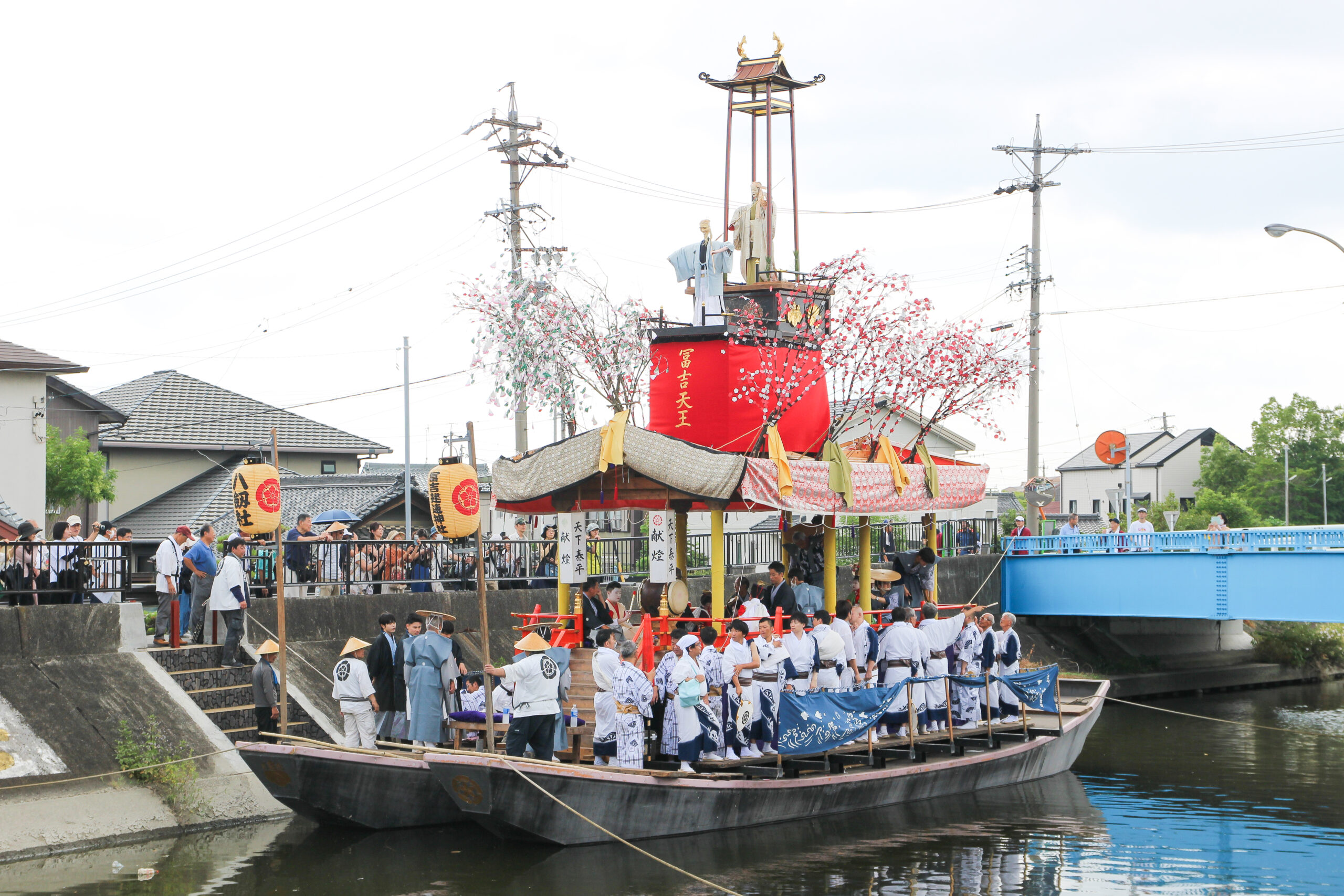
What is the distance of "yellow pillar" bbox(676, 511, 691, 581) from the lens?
1655cm

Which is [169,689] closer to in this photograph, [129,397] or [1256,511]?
[129,397]

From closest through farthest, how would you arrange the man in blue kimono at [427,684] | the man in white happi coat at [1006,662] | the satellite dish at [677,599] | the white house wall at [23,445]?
the man in blue kimono at [427,684] → the satellite dish at [677,599] → the man in white happi coat at [1006,662] → the white house wall at [23,445]

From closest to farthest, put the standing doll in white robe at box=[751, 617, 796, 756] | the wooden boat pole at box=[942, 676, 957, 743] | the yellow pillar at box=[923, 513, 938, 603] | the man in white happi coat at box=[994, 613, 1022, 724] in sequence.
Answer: the standing doll in white robe at box=[751, 617, 796, 756], the wooden boat pole at box=[942, 676, 957, 743], the man in white happi coat at box=[994, 613, 1022, 724], the yellow pillar at box=[923, 513, 938, 603]

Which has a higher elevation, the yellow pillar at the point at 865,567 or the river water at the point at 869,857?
the yellow pillar at the point at 865,567

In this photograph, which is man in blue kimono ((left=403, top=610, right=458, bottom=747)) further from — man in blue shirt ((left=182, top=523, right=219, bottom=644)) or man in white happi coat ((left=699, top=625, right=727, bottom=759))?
man in blue shirt ((left=182, top=523, right=219, bottom=644))

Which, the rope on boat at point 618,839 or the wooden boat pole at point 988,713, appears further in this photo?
the wooden boat pole at point 988,713

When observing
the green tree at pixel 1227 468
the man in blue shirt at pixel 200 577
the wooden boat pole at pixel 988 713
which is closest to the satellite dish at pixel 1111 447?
the wooden boat pole at pixel 988 713

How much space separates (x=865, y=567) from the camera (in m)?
16.8

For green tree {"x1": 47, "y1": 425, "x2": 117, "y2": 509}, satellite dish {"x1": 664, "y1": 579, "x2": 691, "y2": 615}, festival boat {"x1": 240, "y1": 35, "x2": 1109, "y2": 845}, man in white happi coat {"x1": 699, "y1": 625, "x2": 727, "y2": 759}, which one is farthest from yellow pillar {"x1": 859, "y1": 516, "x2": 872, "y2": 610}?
green tree {"x1": 47, "y1": 425, "x2": 117, "y2": 509}

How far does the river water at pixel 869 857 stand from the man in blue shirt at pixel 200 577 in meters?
3.80

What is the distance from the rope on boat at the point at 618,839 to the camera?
478 inches

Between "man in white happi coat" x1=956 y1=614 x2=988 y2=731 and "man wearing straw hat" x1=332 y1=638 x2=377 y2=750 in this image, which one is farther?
"man in white happi coat" x1=956 y1=614 x2=988 y2=731

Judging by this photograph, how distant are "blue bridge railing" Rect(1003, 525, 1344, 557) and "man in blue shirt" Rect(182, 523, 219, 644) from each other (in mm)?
18622

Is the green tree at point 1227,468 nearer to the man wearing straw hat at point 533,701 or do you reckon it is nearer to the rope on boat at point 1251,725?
the rope on boat at point 1251,725
